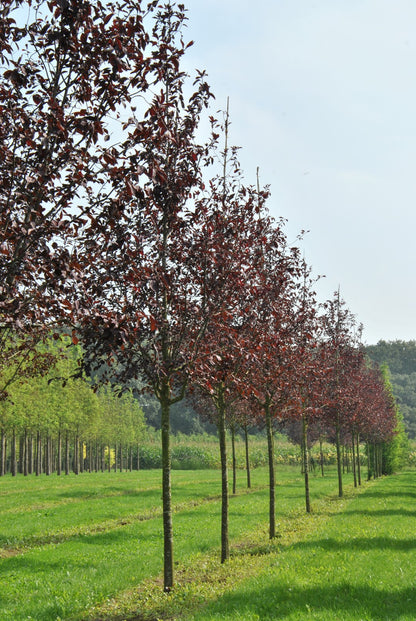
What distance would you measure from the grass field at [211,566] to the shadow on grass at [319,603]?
2 centimetres

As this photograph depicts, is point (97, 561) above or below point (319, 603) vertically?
below

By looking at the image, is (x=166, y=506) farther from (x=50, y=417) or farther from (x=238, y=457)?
(x=238, y=457)

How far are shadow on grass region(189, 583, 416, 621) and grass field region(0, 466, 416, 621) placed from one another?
0.07 ft

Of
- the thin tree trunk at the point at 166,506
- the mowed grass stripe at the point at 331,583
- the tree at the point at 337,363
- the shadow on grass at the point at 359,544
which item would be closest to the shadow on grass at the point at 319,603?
the mowed grass stripe at the point at 331,583

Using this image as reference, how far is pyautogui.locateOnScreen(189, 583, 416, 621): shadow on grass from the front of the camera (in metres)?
7.84

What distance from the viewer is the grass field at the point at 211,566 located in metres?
8.68

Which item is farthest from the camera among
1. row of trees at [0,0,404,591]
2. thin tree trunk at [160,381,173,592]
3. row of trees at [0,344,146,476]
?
row of trees at [0,344,146,476]

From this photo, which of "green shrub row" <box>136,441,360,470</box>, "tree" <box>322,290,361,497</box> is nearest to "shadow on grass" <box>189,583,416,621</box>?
"tree" <box>322,290,361,497</box>

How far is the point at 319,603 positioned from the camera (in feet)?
27.4

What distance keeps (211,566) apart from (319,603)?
4.77 m

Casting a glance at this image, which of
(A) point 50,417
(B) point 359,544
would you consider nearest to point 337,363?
(B) point 359,544

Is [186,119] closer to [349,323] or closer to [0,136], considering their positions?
[0,136]

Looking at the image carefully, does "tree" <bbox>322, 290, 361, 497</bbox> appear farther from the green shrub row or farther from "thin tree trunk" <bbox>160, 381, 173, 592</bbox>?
the green shrub row

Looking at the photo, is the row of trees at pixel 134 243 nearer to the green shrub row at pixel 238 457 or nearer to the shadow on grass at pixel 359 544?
the shadow on grass at pixel 359 544
